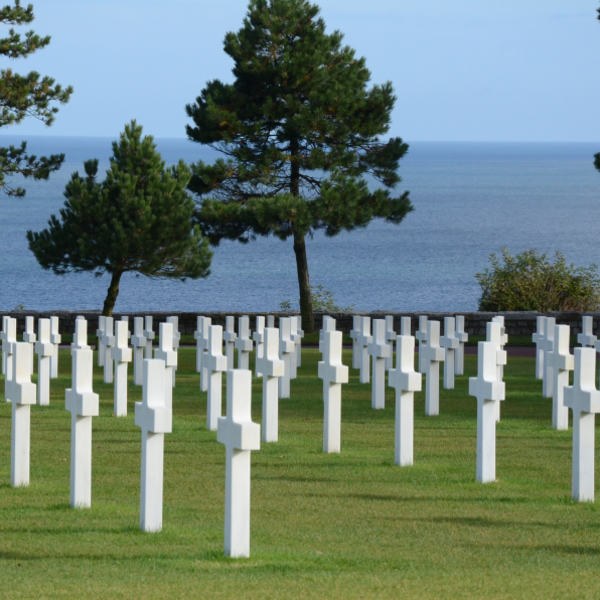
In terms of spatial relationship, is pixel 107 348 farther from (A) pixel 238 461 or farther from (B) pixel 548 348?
(A) pixel 238 461

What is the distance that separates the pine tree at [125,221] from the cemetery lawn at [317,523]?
10.7m

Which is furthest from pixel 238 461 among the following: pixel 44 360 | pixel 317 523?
pixel 44 360

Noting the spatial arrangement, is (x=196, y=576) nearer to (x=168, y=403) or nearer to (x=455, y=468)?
(x=455, y=468)

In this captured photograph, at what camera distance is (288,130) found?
26.0 metres

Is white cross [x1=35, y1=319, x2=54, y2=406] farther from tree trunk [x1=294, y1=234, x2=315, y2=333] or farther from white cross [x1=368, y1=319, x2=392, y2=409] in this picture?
tree trunk [x1=294, y1=234, x2=315, y2=333]

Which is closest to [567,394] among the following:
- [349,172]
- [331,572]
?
[331,572]

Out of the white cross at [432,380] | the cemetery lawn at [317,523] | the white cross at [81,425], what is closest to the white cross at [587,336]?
the white cross at [432,380]

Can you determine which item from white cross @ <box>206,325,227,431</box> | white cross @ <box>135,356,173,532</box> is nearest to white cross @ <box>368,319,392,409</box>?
white cross @ <box>206,325,227,431</box>

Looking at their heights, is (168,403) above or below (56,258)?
below

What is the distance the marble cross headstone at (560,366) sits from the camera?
10609mm

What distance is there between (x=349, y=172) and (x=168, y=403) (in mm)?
15509

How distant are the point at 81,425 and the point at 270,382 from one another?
11.7ft

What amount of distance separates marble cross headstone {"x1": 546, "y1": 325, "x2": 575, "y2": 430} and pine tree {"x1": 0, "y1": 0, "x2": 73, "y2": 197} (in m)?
14.9

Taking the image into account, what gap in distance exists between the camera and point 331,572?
543 cm
